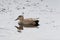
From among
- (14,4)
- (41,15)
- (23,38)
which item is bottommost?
(23,38)

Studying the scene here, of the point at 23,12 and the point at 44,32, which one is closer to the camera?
the point at 44,32

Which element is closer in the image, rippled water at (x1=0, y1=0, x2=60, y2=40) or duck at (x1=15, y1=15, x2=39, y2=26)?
rippled water at (x1=0, y1=0, x2=60, y2=40)

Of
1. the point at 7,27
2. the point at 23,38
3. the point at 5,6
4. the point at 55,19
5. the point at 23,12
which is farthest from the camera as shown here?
the point at 5,6

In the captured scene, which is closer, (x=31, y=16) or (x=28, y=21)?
(x=28, y=21)

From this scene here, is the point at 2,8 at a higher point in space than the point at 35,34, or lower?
higher

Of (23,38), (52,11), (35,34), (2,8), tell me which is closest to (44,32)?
(35,34)

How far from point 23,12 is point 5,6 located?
269 millimetres

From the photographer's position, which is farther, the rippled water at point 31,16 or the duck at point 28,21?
the duck at point 28,21

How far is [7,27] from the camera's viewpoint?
169 cm

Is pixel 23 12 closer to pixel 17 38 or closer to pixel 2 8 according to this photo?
pixel 2 8

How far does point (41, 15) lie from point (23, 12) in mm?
185

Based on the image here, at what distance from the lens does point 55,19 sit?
6.04 ft

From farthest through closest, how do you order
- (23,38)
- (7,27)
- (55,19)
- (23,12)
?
(23,12) → (55,19) → (7,27) → (23,38)

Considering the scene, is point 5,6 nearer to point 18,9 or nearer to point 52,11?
point 18,9
